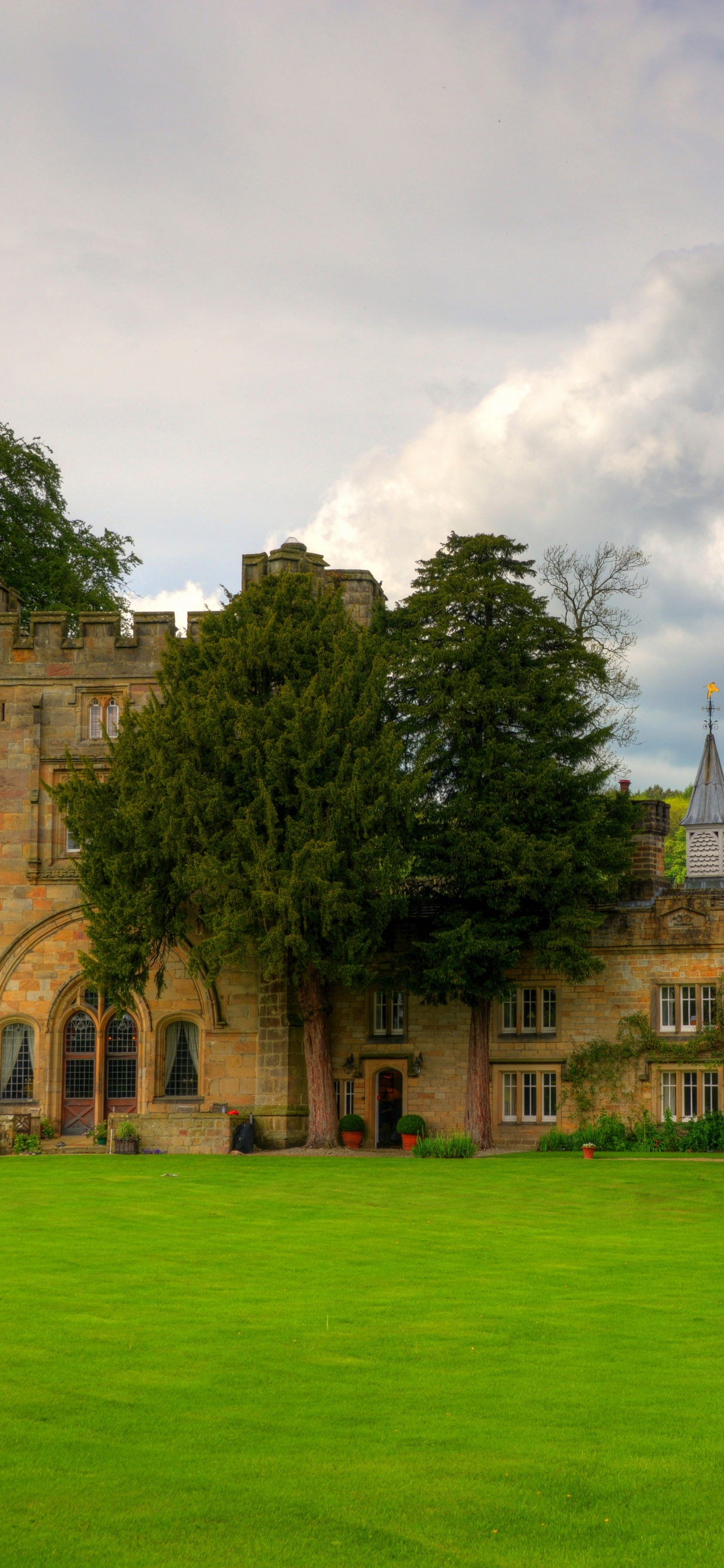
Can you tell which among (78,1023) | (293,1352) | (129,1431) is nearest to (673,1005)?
(78,1023)

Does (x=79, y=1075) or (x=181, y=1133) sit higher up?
(x=79, y=1075)

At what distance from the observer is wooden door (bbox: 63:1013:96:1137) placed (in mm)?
35750

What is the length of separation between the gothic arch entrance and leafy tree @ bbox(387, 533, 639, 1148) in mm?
2298

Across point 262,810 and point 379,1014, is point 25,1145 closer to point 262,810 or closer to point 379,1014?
point 379,1014

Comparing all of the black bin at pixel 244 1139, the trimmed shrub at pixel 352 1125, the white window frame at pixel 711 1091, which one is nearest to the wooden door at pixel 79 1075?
the black bin at pixel 244 1139

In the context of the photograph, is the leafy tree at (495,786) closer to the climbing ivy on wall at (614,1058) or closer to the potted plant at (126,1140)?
the climbing ivy on wall at (614,1058)

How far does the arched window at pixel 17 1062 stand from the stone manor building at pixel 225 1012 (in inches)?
1.6

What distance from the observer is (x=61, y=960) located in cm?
3606

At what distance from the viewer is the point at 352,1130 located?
33812 mm

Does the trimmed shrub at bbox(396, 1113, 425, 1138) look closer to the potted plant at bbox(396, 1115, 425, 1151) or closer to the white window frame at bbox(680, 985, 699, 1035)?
the potted plant at bbox(396, 1115, 425, 1151)

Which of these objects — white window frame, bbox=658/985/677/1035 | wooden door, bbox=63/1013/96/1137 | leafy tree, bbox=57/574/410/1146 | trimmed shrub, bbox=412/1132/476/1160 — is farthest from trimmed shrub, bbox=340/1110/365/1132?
white window frame, bbox=658/985/677/1035

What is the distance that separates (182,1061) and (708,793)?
41.2 metres

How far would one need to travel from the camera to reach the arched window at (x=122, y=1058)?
35938mm

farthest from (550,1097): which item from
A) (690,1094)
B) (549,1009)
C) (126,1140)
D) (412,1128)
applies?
(126,1140)
